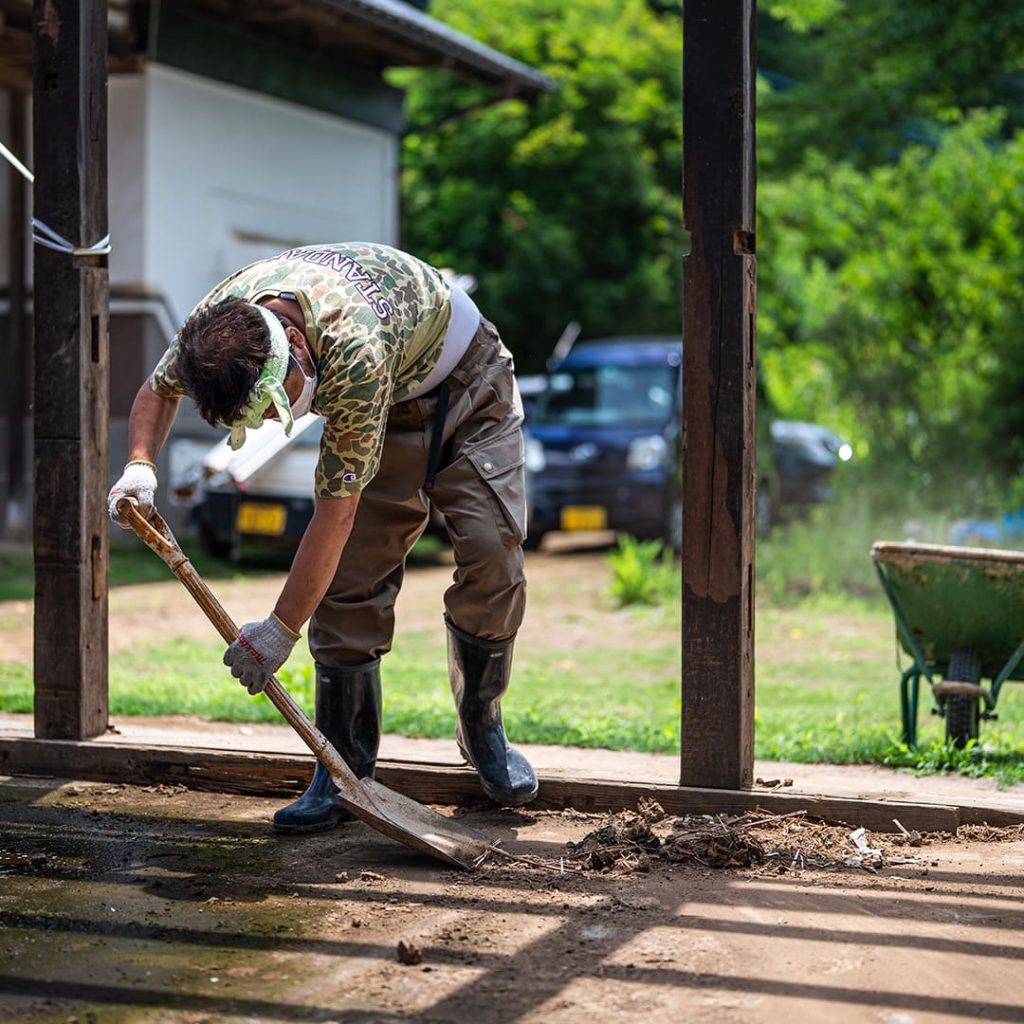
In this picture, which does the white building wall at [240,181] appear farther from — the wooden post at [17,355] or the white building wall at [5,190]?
the white building wall at [5,190]

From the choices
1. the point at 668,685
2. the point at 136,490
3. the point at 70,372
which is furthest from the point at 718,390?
the point at 668,685

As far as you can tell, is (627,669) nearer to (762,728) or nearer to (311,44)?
(762,728)

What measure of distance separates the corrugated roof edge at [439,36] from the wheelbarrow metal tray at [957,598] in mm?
9053

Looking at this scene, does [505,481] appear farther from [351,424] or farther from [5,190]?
[5,190]

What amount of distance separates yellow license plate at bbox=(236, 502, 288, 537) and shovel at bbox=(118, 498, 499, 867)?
744 centimetres

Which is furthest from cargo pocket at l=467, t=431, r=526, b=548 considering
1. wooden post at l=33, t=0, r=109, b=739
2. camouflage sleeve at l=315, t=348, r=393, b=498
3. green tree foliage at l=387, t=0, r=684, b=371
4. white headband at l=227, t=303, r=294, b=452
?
green tree foliage at l=387, t=0, r=684, b=371

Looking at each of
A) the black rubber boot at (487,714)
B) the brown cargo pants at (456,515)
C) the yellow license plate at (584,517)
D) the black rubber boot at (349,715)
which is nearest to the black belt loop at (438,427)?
the brown cargo pants at (456,515)

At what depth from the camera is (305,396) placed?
12.1ft

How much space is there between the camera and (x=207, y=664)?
7.77 metres

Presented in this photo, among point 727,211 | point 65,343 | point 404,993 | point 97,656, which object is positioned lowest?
point 404,993

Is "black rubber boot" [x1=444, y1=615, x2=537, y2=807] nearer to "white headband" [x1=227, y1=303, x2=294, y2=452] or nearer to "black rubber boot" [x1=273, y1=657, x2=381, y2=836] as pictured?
"black rubber boot" [x1=273, y1=657, x2=381, y2=836]

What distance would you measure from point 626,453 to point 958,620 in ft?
27.1

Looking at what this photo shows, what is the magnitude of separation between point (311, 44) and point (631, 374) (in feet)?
14.1

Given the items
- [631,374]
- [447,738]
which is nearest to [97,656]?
[447,738]
